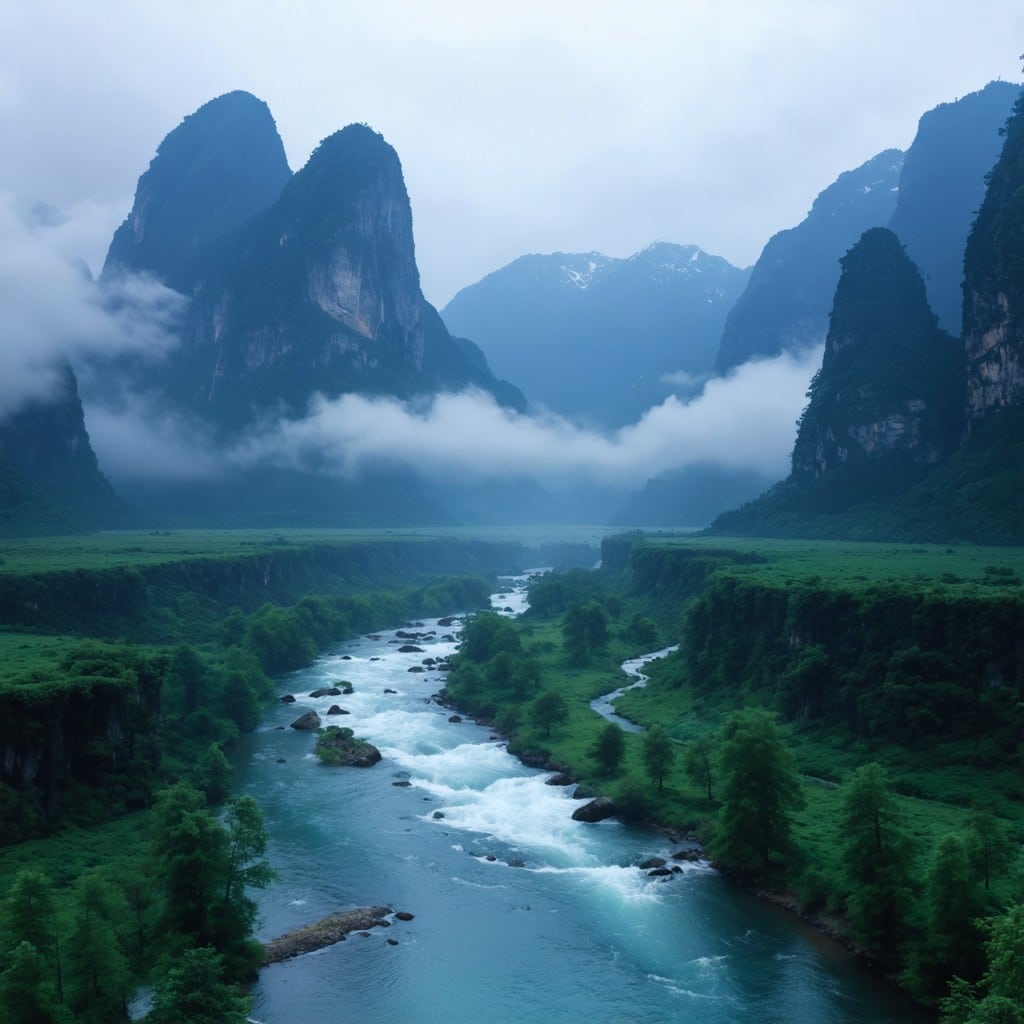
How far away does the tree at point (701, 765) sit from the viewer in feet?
215

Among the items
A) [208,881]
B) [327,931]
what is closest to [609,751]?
[327,931]

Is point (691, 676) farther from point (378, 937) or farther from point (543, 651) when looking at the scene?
point (378, 937)

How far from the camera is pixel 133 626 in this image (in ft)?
374

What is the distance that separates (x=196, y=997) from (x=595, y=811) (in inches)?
1370

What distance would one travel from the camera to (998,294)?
170 m

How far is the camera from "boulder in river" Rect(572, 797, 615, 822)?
65188mm

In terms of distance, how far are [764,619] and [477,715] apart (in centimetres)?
3138

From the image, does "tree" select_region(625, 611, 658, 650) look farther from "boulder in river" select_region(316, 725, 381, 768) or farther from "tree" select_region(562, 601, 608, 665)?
"boulder in river" select_region(316, 725, 381, 768)

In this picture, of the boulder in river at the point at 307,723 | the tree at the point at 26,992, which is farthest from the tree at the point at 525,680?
the tree at the point at 26,992

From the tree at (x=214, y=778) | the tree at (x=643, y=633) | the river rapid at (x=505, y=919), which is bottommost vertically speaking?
the river rapid at (x=505, y=919)

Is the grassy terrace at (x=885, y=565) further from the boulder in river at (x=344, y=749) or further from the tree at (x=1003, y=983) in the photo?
the tree at (x=1003, y=983)

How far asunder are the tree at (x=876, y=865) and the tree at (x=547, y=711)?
39.5m

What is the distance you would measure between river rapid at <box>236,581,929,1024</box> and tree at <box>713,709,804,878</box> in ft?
→ 7.04

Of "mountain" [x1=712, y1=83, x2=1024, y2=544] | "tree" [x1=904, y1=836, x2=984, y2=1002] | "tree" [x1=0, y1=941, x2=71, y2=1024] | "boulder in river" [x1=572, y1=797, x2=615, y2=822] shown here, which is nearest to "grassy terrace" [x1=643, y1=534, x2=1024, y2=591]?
"mountain" [x1=712, y1=83, x2=1024, y2=544]
